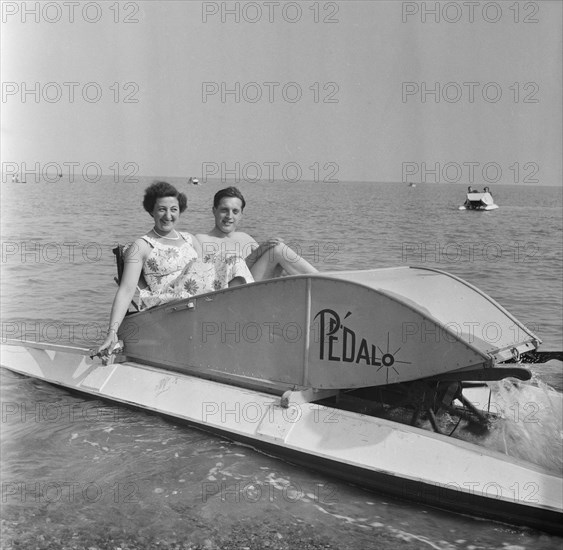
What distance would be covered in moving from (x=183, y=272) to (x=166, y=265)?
0.24 meters

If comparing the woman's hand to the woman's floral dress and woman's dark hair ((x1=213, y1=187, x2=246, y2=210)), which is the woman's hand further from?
woman's dark hair ((x1=213, y1=187, x2=246, y2=210))

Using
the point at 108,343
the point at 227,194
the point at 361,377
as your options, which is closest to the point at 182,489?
the point at 361,377

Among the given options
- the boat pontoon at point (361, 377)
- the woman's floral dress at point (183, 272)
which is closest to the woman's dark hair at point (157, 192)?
the woman's floral dress at point (183, 272)

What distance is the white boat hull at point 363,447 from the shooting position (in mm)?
4383

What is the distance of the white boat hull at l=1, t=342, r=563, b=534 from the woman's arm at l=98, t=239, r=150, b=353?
0.45 m

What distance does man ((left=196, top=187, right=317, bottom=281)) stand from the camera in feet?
19.7

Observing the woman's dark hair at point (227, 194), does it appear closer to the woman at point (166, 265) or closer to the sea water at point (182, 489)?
the woman at point (166, 265)

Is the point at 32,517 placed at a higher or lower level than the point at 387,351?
lower

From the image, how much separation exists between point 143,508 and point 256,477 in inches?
34.2

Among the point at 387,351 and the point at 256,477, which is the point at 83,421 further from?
the point at 387,351

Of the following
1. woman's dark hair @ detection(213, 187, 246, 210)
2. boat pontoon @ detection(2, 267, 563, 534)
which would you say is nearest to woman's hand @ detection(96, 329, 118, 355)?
boat pontoon @ detection(2, 267, 563, 534)

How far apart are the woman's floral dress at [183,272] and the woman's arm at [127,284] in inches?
3.1

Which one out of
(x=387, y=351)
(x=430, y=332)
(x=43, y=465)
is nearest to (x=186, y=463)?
(x=43, y=465)

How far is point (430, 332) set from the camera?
4.61 meters
